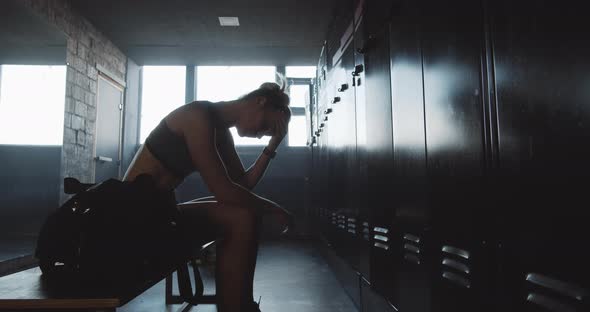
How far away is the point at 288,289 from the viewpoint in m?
2.37

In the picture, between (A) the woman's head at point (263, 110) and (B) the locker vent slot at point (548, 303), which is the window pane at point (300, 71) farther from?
(B) the locker vent slot at point (548, 303)

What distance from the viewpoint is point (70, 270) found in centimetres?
84

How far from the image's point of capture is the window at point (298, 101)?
546 cm

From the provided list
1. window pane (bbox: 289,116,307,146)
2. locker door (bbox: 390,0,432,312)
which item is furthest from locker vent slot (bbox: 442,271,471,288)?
window pane (bbox: 289,116,307,146)

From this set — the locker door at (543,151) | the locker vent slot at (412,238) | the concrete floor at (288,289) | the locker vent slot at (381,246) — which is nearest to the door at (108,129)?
the concrete floor at (288,289)

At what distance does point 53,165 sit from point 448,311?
5075mm

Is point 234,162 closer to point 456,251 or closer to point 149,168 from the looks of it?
point 149,168

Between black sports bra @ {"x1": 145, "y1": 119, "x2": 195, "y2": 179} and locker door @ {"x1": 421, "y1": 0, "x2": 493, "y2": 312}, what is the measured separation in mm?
735

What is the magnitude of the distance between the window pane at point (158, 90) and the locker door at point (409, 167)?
15.3 ft

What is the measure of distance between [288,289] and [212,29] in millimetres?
3031

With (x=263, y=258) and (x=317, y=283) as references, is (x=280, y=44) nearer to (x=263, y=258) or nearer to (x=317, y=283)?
(x=263, y=258)

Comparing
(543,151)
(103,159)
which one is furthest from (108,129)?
(543,151)

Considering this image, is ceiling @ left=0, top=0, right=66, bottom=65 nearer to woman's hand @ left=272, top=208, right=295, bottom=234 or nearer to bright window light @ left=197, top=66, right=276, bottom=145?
bright window light @ left=197, top=66, right=276, bottom=145

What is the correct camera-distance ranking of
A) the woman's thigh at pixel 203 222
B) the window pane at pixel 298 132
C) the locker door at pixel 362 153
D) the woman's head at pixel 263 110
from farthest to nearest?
the window pane at pixel 298 132 → the locker door at pixel 362 153 → the woman's head at pixel 263 110 → the woman's thigh at pixel 203 222
